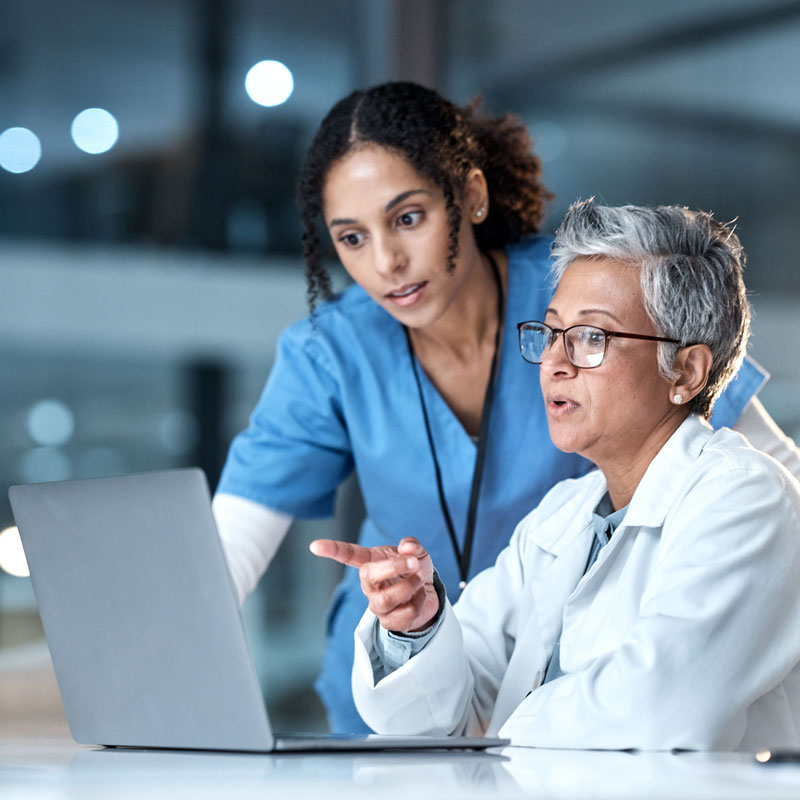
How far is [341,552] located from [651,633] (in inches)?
14.0

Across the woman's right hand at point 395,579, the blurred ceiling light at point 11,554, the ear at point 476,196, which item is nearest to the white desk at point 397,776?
the woman's right hand at point 395,579

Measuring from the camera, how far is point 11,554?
3.59 metres

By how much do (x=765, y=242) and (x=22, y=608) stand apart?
2.57 m

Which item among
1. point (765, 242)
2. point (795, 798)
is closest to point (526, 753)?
point (795, 798)

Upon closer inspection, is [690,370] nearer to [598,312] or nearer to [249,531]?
[598,312]

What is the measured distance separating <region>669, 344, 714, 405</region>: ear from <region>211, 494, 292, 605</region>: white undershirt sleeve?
78 cm

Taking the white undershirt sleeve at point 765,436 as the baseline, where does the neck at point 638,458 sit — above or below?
above

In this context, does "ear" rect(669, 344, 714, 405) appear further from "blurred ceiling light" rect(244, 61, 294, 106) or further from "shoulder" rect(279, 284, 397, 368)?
"blurred ceiling light" rect(244, 61, 294, 106)

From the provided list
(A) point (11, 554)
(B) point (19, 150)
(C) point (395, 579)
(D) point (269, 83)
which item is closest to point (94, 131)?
(B) point (19, 150)

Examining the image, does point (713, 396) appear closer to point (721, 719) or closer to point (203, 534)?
point (721, 719)

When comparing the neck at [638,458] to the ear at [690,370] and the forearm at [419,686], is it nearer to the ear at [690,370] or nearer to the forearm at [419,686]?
the ear at [690,370]

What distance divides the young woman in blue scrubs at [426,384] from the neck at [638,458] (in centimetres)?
34

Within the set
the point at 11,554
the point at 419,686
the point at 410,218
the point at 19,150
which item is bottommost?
the point at 11,554

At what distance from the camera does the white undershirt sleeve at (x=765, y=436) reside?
5.56ft
